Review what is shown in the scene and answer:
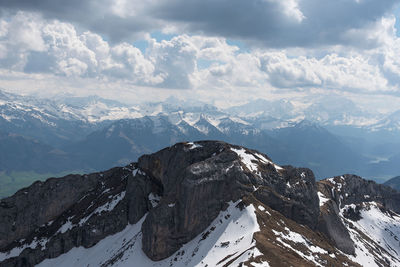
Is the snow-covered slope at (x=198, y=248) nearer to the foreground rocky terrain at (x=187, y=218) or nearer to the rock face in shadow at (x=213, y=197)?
the foreground rocky terrain at (x=187, y=218)

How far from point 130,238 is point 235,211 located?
158ft

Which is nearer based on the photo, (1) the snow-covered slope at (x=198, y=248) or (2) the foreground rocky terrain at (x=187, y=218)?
(1) the snow-covered slope at (x=198, y=248)

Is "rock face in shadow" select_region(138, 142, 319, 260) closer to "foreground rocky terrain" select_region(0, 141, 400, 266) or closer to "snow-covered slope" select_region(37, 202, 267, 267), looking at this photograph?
"foreground rocky terrain" select_region(0, 141, 400, 266)

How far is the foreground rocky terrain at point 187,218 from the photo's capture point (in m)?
81.2

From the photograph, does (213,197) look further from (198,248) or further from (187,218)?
(198,248)

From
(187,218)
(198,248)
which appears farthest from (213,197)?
(198,248)

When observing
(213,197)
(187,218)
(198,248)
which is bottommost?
(198,248)

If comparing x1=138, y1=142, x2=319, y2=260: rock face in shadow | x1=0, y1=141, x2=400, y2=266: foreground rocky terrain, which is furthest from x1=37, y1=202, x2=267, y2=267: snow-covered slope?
x1=138, y1=142, x2=319, y2=260: rock face in shadow

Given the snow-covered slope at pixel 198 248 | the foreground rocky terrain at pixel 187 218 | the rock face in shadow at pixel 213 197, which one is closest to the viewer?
the snow-covered slope at pixel 198 248

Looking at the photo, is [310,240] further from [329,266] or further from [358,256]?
[358,256]

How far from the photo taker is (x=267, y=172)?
10806 centimetres

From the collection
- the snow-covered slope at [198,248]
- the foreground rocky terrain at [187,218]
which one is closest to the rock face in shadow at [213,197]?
the foreground rocky terrain at [187,218]

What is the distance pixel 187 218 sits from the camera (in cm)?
9419

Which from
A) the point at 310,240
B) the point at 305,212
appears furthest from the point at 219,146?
the point at 310,240
